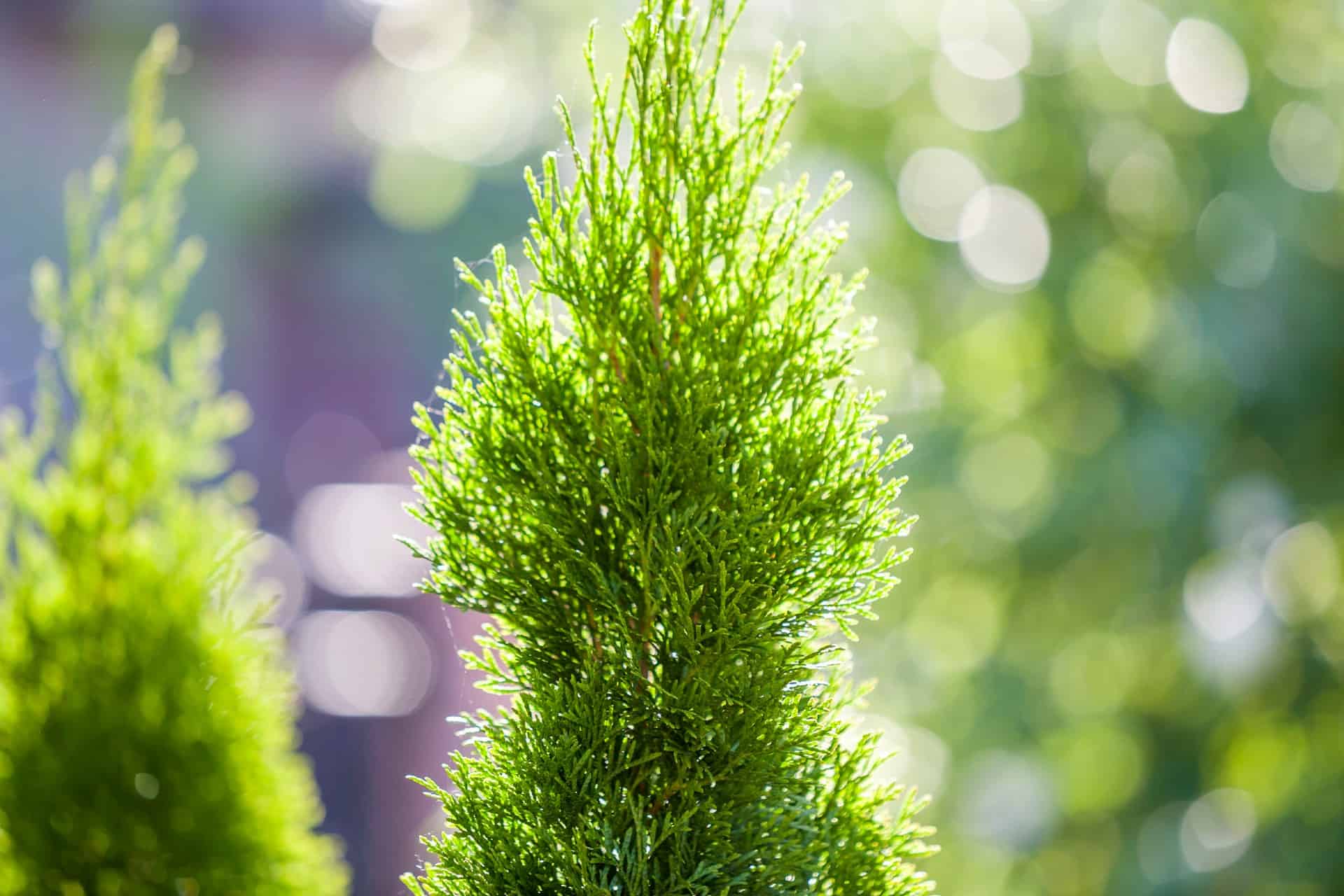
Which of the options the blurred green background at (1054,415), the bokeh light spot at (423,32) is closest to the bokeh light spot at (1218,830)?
the blurred green background at (1054,415)

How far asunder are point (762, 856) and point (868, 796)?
0.25 ft

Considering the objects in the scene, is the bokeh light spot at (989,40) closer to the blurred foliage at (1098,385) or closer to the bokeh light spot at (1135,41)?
the blurred foliage at (1098,385)

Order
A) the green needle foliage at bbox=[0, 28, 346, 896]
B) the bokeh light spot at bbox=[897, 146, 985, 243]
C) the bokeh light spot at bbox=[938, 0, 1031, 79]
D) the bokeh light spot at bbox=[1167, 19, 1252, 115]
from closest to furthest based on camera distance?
the green needle foliage at bbox=[0, 28, 346, 896] < the bokeh light spot at bbox=[1167, 19, 1252, 115] < the bokeh light spot at bbox=[938, 0, 1031, 79] < the bokeh light spot at bbox=[897, 146, 985, 243]

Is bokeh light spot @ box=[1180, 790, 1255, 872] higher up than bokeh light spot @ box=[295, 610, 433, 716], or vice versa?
bokeh light spot @ box=[295, 610, 433, 716]

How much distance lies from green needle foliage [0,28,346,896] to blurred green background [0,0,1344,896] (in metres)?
1.57

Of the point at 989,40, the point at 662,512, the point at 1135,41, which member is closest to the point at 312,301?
the point at 989,40

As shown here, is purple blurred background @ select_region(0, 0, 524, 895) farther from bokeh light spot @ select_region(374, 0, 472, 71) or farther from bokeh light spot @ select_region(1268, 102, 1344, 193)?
bokeh light spot @ select_region(1268, 102, 1344, 193)

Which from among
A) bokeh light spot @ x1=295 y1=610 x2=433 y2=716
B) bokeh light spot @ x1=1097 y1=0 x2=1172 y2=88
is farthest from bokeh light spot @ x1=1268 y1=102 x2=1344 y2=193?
bokeh light spot @ x1=295 y1=610 x2=433 y2=716

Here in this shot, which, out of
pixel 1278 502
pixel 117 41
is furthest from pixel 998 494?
pixel 117 41

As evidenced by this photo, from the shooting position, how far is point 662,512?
0.45 meters

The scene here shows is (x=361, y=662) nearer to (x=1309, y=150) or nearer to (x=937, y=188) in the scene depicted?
(x=937, y=188)

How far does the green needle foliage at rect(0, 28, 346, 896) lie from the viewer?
2.35ft

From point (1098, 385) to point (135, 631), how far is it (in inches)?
85.3

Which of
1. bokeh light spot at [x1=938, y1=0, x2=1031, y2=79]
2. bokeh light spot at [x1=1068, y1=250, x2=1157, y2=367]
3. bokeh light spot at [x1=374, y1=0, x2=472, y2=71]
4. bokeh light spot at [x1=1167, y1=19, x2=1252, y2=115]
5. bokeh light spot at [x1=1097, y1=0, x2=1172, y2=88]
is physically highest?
bokeh light spot at [x1=374, y1=0, x2=472, y2=71]
